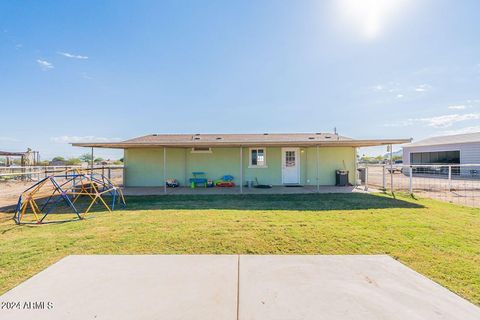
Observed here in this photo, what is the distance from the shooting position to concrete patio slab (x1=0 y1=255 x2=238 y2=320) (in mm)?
1936

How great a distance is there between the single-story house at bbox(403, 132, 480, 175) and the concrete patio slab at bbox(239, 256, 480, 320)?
19.6m

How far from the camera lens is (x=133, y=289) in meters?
2.30

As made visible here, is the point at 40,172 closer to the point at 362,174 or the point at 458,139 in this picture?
the point at 362,174

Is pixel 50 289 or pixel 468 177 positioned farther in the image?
pixel 468 177

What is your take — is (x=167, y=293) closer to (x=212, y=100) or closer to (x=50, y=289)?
(x=50, y=289)

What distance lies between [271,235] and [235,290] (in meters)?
1.80

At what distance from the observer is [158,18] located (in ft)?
28.9

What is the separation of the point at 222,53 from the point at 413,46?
8462 mm

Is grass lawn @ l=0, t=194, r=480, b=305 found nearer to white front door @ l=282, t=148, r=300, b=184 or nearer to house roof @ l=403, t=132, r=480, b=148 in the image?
white front door @ l=282, t=148, r=300, b=184

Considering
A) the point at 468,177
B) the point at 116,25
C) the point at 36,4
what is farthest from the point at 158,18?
the point at 468,177

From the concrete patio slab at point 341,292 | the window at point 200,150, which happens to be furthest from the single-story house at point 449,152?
the concrete patio slab at point 341,292

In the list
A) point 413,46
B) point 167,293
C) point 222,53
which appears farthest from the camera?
point 222,53

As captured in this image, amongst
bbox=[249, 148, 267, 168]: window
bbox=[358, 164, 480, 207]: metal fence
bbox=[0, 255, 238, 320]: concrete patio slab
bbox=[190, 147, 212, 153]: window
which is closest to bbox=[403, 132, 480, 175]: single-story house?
bbox=[358, 164, 480, 207]: metal fence

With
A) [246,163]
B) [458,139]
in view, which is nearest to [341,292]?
[246,163]
